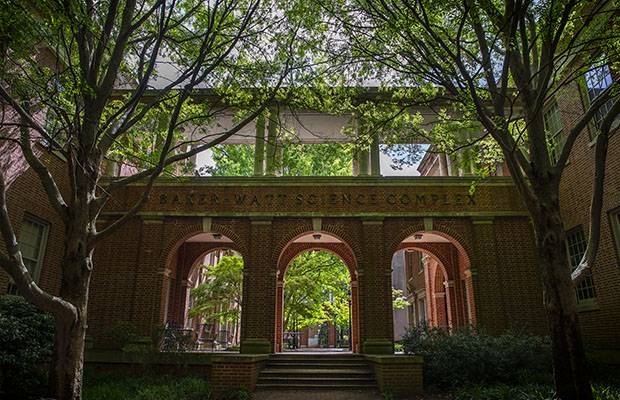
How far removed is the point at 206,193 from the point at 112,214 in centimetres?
324

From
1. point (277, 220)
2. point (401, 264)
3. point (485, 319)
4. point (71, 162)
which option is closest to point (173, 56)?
point (71, 162)

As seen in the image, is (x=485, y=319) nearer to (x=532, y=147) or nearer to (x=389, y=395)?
(x=389, y=395)

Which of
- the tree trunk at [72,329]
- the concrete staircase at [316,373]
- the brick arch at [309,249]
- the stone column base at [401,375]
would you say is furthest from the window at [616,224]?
the tree trunk at [72,329]

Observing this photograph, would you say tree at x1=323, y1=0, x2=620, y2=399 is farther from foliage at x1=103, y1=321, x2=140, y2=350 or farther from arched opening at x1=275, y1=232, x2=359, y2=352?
foliage at x1=103, y1=321, x2=140, y2=350

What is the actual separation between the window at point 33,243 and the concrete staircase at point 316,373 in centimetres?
721

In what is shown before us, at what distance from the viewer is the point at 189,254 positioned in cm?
1842

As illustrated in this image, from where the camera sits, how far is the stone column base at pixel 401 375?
35.6 ft

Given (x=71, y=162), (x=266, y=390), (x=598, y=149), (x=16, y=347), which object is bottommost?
(x=266, y=390)

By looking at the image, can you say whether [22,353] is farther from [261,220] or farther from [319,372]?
[261,220]

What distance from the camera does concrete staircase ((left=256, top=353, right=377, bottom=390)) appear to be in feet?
38.8

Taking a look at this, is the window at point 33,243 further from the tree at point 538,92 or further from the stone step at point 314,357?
the tree at point 538,92

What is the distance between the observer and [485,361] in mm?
11133

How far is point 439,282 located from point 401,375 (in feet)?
34.5

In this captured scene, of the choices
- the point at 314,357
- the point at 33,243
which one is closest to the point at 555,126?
the point at 314,357
